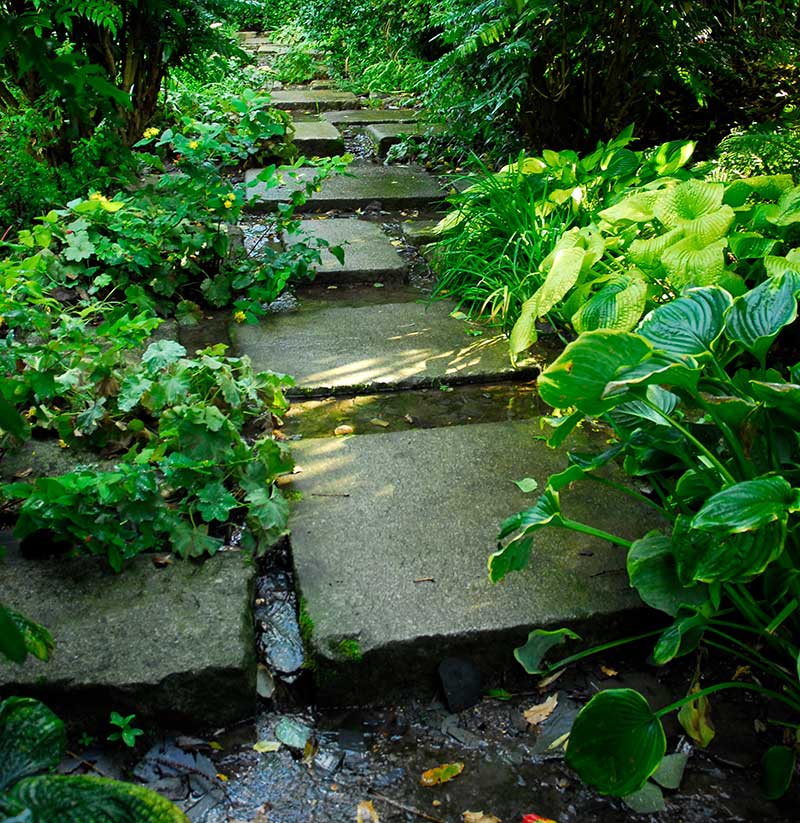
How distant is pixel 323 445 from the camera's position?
2.49 meters

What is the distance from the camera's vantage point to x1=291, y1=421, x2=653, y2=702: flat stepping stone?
1.79m

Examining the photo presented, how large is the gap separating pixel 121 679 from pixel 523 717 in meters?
0.80

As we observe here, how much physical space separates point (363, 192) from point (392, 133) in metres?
1.03

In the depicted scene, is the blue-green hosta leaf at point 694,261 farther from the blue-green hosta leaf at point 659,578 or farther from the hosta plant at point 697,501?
the blue-green hosta leaf at point 659,578

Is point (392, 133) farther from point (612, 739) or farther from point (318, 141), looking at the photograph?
point (612, 739)

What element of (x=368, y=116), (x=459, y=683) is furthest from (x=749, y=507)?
(x=368, y=116)

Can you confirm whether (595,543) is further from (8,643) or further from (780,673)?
(8,643)

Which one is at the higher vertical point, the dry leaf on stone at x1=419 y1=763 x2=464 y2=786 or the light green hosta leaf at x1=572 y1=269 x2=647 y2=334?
the light green hosta leaf at x1=572 y1=269 x2=647 y2=334

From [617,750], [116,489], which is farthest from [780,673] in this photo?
[116,489]

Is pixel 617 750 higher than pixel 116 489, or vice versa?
pixel 116 489

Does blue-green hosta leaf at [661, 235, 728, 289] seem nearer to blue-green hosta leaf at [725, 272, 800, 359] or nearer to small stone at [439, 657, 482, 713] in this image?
blue-green hosta leaf at [725, 272, 800, 359]

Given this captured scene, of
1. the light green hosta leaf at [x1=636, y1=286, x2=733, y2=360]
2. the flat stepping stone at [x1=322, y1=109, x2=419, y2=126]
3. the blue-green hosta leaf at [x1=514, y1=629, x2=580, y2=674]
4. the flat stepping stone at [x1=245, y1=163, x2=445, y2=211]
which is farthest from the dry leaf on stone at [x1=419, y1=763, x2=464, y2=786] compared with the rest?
the flat stepping stone at [x1=322, y1=109, x2=419, y2=126]

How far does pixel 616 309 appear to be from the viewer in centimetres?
221

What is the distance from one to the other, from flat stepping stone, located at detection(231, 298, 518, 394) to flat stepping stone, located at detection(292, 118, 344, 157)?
2.11m
